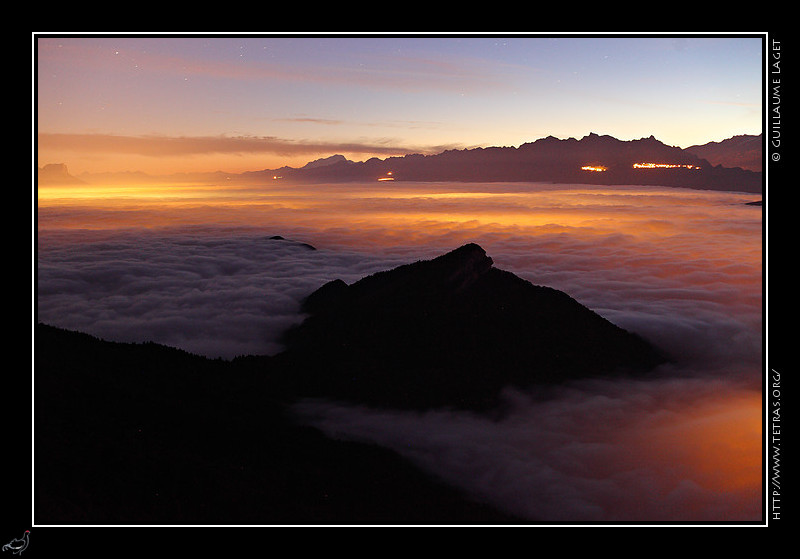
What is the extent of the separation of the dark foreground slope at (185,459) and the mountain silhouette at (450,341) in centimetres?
553

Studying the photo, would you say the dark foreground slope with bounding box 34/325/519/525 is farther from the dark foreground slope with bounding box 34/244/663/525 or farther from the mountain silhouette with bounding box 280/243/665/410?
the mountain silhouette with bounding box 280/243/665/410

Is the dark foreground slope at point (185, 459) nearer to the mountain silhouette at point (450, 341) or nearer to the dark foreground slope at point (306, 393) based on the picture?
the dark foreground slope at point (306, 393)

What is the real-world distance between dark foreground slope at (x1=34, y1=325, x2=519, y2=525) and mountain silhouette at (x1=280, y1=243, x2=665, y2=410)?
553cm

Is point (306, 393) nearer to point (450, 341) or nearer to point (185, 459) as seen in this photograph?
point (450, 341)

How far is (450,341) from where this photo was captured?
31.6m

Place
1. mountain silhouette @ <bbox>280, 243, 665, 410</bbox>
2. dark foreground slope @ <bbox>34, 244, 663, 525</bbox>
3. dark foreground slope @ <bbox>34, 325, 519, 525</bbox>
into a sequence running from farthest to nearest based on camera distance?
mountain silhouette @ <bbox>280, 243, 665, 410</bbox> → dark foreground slope @ <bbox>34, 244, 663, 525</bbox> → dark foreground slope @ <bbox>34, 325, 519, 525</bbox>

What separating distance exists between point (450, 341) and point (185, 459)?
17379mm

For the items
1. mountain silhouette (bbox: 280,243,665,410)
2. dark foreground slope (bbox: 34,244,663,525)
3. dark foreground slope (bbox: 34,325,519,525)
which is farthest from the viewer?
mountain silhouette (bbox: 280,243,665,410)

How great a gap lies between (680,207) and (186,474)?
20764 cm

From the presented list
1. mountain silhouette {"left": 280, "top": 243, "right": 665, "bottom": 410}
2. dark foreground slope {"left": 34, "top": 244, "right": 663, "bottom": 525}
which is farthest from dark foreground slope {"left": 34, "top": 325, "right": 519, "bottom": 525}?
mountain silhouette {"left": 280, "top": 243, "right": 665, "bottom": 410}

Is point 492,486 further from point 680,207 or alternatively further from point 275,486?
point 680,207

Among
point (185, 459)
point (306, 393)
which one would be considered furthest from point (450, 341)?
point (185, 459)

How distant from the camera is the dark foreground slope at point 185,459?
13633 millimetres

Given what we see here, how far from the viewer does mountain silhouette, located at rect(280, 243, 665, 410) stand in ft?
101
